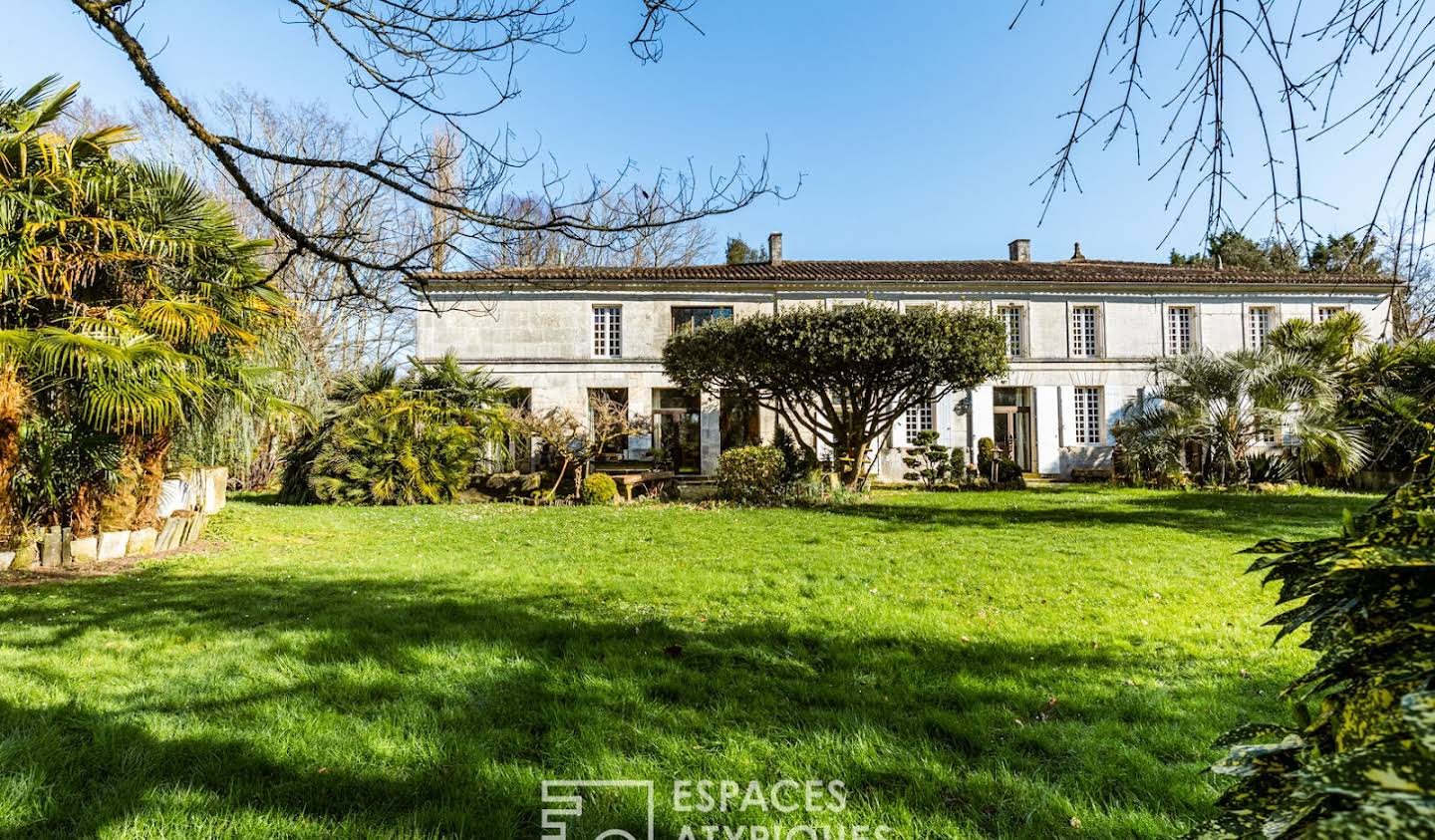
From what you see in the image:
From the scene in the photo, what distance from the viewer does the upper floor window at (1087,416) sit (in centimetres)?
2144

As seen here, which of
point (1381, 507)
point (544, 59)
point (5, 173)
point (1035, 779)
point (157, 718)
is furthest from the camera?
point (5, 173)

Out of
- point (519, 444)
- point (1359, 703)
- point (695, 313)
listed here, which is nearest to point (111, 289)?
point (1359, 703)

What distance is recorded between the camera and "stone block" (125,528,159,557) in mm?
7711


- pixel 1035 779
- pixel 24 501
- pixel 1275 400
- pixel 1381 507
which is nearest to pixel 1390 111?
pixel 1381 507

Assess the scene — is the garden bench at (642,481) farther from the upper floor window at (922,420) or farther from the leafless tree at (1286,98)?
the leafless tree at (1286,98)

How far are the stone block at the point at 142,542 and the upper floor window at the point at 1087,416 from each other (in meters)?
23.0

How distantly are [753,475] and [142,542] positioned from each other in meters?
10.1

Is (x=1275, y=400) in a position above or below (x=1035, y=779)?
above

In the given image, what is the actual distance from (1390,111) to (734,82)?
267 centimetres

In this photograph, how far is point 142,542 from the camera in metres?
7.83

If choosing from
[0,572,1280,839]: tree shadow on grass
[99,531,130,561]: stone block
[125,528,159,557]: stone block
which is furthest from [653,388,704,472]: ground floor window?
[0,572,1280,839]: tree shadow on grass

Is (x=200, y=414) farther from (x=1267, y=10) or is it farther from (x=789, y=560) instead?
(x=1267, y=10)

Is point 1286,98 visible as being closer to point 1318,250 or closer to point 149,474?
point 1318,250

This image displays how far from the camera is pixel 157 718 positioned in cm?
289
